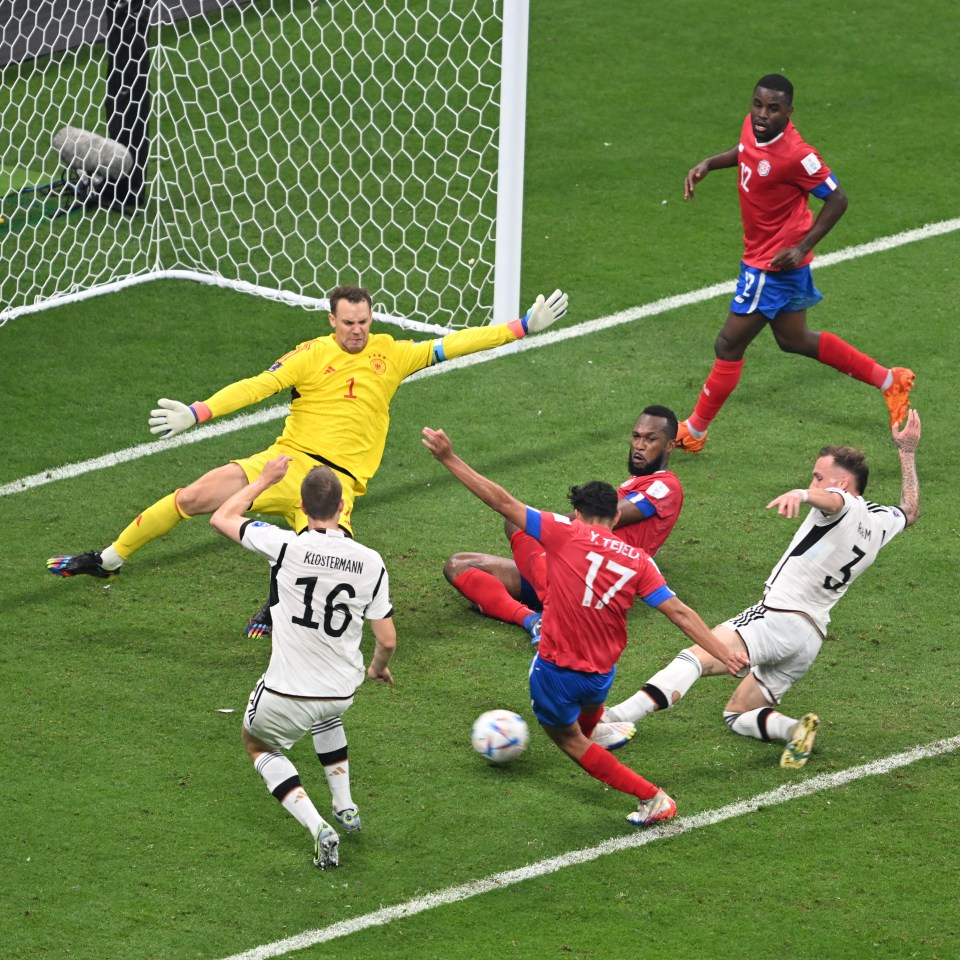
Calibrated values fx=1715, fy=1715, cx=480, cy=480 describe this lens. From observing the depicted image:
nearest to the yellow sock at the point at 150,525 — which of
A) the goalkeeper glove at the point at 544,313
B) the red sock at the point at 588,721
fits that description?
the goalkeeper glove at the point at 544,313

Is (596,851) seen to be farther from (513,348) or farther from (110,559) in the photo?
(513,348)

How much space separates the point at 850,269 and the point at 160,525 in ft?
19.6

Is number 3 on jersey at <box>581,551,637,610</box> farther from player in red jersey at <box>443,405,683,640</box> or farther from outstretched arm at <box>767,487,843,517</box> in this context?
player in red jersey at <box>443,405,683,640</box>

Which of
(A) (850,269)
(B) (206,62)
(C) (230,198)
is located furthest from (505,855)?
(B) (206,62)

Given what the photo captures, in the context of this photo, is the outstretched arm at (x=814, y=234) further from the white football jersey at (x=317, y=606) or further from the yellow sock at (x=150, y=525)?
the white football jersey at (x=317, y=606)

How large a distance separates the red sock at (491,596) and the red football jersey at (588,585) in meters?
1.69

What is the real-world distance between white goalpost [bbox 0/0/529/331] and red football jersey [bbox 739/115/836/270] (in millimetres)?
1706

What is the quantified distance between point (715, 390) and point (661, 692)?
9.70 feet

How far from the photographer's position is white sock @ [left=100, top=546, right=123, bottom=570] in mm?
8508

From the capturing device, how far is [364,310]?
26.9ft

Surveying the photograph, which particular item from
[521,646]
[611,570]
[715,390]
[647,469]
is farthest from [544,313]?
[611,570]

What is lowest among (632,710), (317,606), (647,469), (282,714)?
(632,710)

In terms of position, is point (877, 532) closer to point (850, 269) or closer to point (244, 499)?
point (244, 499)

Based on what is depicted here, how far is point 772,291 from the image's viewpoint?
957 cm
